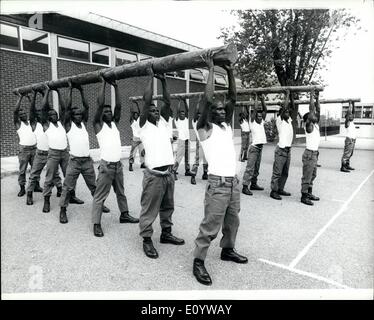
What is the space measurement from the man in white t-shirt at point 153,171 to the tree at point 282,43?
871 cm

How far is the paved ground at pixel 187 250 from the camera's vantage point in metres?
3.32

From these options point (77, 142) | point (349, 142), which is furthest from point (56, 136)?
point (349, 142)

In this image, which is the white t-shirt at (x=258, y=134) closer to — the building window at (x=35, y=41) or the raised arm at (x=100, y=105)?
the raised arm at (x=100, y=105)

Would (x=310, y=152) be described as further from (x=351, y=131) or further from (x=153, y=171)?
(x=351, y=131)

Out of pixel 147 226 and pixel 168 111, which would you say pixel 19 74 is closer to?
pixel 168 111

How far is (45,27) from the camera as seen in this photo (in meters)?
11.3

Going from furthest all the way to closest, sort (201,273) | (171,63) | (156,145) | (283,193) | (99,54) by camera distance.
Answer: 1. (99,54)
2. (283,193)
3. (156,145)
4. (171,63)
5. (201,273)

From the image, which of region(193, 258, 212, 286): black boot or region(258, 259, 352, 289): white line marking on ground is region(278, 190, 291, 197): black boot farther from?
region(193, 258, 212, 286): black boot

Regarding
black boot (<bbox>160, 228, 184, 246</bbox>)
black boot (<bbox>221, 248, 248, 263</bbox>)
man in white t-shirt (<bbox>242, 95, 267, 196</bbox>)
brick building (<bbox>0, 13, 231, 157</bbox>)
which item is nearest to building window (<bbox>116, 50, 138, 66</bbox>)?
brick building (<bbox>0, 13, 231, 157</bbox>)

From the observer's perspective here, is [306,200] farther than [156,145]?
Yes

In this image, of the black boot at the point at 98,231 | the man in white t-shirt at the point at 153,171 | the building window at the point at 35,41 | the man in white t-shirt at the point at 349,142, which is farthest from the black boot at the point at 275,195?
the building window at the point at 35,41

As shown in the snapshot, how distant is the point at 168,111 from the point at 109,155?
1.18 meters

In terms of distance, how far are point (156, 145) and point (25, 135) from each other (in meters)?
4.02

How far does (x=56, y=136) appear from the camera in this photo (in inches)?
231
